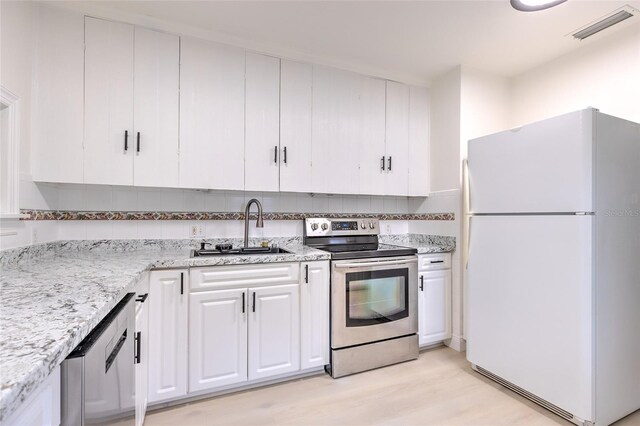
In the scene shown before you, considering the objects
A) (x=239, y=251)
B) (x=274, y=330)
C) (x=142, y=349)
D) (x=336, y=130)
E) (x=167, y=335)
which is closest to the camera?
(x=142, y=349)

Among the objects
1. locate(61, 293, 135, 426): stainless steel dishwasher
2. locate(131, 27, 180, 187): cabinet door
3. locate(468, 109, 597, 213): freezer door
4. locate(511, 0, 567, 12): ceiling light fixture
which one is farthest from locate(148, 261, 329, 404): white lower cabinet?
locate(511, 0, 567, 12): ceiling light fixture

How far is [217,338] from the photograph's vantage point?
196cm

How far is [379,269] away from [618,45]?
7.85ft

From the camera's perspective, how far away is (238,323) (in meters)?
2.01

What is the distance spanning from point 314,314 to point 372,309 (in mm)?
469

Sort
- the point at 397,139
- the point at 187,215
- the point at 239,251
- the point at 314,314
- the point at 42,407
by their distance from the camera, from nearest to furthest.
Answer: the point at 42,407
the point at 314,314
the point at 239,251
the point at 187,215
the point at 397,139

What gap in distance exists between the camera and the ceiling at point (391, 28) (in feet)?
6.57

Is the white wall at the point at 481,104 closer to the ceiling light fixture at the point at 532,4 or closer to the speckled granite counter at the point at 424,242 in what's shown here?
the speckled granite counter at the point at 424,242

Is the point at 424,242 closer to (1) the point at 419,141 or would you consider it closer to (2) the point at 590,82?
(1) the point at 419,141

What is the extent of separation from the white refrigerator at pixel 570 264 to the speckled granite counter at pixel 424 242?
601mm

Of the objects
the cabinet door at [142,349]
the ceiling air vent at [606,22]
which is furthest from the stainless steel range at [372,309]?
the ceiling air vent at [606,22]

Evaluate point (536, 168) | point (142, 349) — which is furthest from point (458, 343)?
point (142, 349)

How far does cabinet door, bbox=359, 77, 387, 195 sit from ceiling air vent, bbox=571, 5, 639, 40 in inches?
57.4

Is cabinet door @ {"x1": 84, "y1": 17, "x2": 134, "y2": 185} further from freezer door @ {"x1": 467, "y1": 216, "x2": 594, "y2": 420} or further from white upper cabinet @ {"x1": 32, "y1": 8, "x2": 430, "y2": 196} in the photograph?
freezer door @ {"x1": 467, "y1": 216, "x2": 594, "y2": 420}
